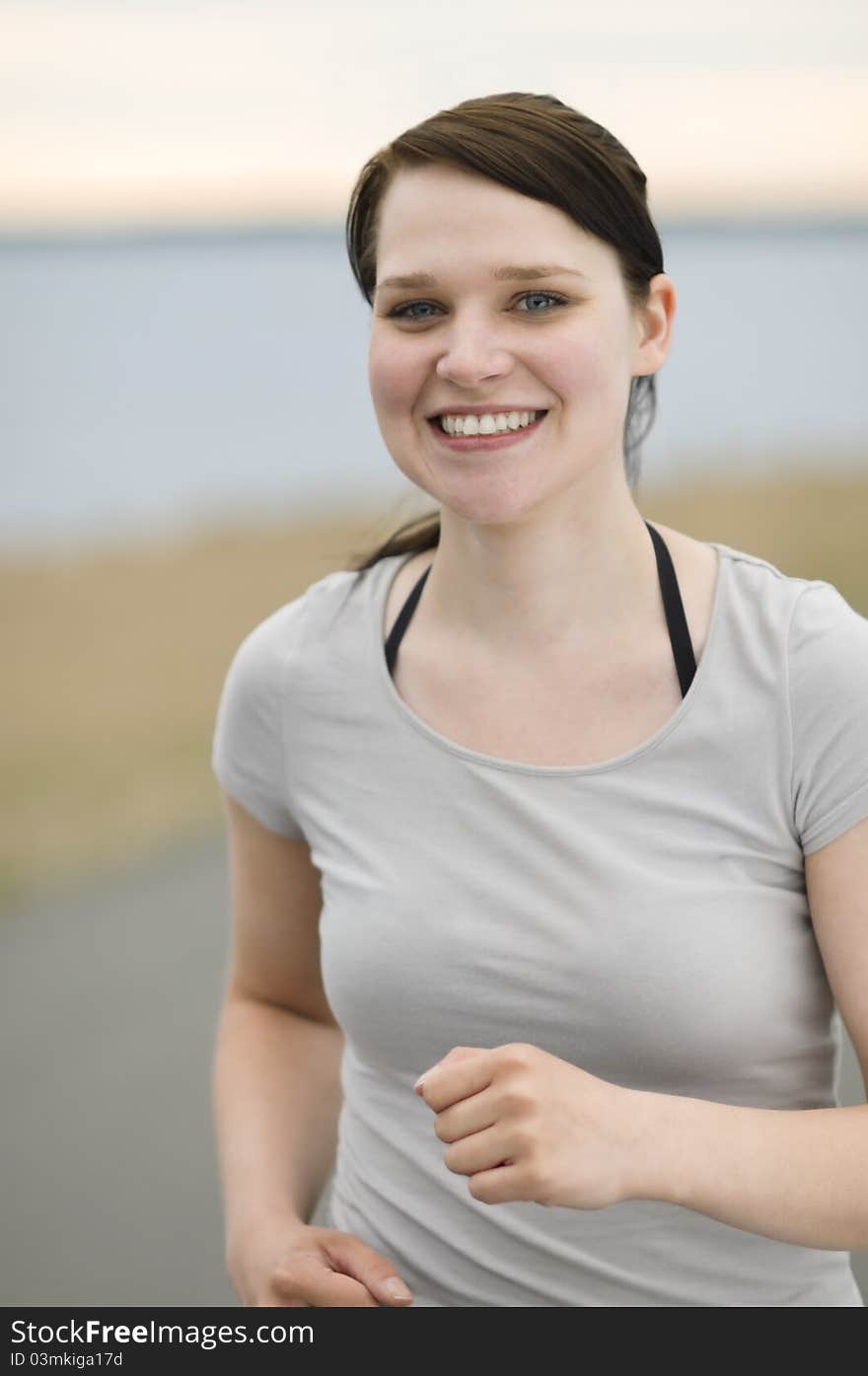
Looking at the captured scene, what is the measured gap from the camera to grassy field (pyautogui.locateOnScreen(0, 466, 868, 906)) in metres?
3.36

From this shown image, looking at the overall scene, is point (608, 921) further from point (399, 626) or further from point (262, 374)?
point (262, 374)

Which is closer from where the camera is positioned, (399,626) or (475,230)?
(475,230)

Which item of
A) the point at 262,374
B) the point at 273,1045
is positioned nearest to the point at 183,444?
the point at 262,374

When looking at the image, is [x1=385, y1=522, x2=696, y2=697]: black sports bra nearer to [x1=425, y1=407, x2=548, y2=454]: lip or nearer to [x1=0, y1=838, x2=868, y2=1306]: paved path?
[x1=425, y1=407, x2=548, y2=454]: lip

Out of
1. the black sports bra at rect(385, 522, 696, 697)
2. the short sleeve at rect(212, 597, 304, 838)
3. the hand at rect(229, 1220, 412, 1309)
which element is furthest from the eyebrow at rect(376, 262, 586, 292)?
the hand at rect(229, 1220, 412, 1309)

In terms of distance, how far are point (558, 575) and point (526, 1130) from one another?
0.38 metres

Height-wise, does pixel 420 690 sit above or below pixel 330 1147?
above

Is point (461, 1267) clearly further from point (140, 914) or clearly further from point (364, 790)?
point (140, 914)

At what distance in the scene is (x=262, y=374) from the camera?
507cm

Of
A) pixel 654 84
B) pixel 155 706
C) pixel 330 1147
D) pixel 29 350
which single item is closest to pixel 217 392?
pixel 29 350

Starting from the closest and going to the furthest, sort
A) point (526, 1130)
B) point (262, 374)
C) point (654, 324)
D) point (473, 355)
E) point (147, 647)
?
1. point (526, 1130)
2. point (473, 355)
3. point (654, 324)
4. point (147, 647)
5. point (262, 374)

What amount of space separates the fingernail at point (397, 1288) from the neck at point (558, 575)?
435 millimetres

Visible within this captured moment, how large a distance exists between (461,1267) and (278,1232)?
139 mm
